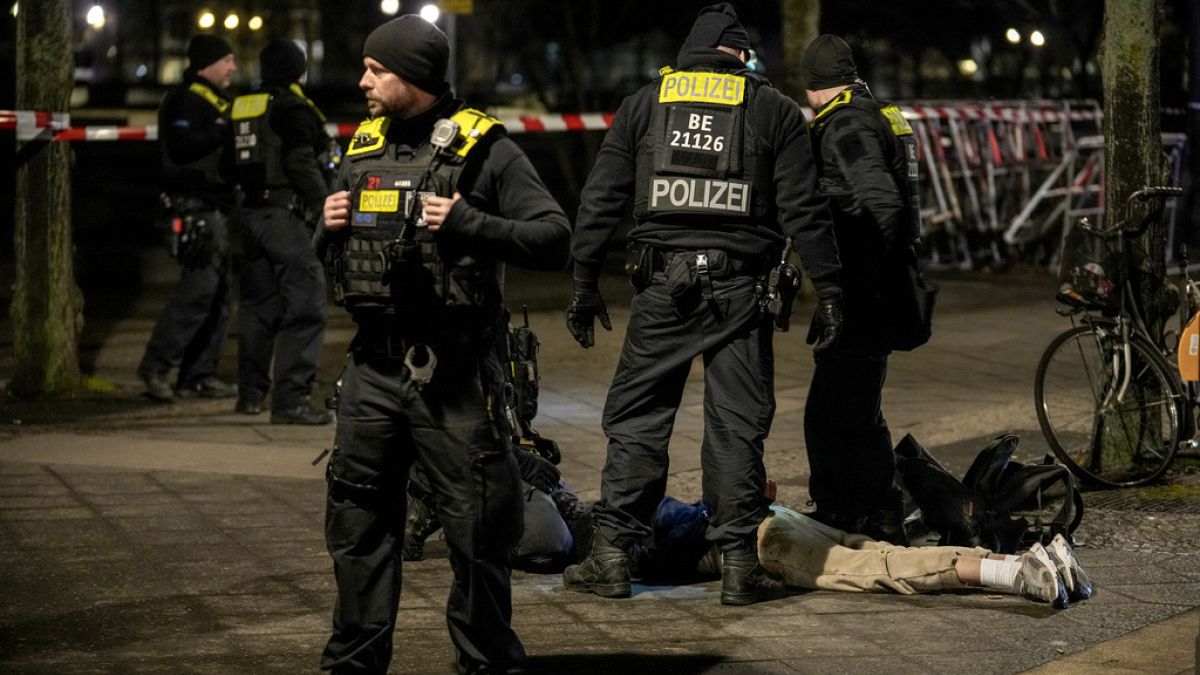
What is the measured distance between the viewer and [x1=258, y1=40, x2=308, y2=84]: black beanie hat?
9297mm

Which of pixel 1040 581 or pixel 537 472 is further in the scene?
pixel 537 472

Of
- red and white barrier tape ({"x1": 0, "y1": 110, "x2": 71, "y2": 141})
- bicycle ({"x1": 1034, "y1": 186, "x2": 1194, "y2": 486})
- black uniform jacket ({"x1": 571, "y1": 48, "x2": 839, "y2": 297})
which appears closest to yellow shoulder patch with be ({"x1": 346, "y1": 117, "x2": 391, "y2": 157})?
black uniform jacket ({"x1": 571, "y1": 48, "x2": 839, "y2": 297})

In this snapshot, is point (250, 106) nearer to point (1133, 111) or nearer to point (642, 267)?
point (642, 267)

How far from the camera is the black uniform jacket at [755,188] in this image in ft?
20.0

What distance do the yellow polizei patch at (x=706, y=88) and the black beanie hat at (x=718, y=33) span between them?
0.11 m

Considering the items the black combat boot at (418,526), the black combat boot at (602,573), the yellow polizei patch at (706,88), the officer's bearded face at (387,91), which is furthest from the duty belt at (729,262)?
the officer's bearded face at (387,91)

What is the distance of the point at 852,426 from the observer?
6641 millimetres

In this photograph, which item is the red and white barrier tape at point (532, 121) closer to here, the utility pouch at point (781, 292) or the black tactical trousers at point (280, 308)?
the black tactical trousers at point (280, 308)

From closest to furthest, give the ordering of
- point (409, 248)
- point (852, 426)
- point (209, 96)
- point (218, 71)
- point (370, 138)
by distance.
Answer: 1. point (409, 248)
2. point (370, 138)
3. point (852, 426)
4. point (209, 96)
5. point (218, 71)

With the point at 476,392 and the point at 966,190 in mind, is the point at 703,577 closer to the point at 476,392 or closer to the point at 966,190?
the point at 476,392

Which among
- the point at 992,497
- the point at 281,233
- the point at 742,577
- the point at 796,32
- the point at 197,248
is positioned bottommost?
the point at 742,577

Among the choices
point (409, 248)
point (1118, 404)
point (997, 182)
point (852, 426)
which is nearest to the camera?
point (409, 248)

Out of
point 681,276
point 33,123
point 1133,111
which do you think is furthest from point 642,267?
point 33,123

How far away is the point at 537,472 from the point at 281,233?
11.0ft
